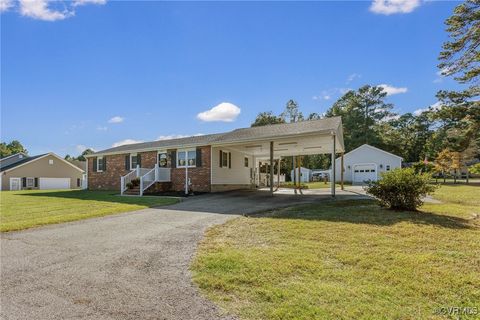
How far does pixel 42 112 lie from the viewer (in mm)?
15180

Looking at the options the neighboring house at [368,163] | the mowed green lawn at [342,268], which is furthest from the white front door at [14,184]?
the neighboring house at [368,163]

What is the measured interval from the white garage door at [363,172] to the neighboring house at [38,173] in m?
36.7

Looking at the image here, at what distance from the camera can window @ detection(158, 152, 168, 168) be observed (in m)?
18.7

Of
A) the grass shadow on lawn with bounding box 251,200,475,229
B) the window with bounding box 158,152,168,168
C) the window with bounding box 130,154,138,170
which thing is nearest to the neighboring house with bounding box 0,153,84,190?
the window with bounding box 130,154,138,170

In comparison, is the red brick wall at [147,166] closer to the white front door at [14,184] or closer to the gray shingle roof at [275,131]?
the gray shingle roof at [275,131]

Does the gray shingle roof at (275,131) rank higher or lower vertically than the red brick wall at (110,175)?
higher

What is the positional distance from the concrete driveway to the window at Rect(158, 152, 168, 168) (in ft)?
36.5

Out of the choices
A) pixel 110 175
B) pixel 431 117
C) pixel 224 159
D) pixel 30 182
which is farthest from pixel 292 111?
pixel 30 182

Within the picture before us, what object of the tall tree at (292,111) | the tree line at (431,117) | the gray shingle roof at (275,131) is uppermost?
the tall tree at (292,111)

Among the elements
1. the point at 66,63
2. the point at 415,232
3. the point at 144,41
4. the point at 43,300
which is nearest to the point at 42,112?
the point at 66,63

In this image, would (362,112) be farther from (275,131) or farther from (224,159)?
(224,159)

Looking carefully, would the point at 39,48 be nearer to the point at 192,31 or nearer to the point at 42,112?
the point at 42,112

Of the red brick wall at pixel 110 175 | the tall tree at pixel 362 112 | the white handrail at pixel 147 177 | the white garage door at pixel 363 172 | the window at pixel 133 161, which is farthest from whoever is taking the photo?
the tall tree at pixel 362 112

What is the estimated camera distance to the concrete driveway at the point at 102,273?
3.11 meters
